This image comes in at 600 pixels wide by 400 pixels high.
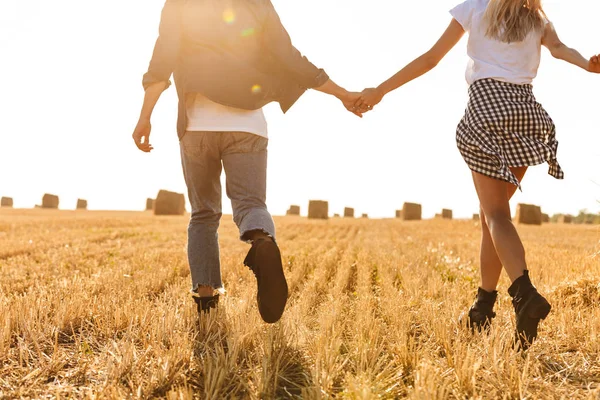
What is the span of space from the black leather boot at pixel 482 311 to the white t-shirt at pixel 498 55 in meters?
1.13

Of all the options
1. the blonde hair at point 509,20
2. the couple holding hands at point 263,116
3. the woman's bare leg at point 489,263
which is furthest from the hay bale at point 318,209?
the blonde hair at point 509,20

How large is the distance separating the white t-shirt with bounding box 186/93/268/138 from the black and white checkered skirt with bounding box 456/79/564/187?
3.78 ft

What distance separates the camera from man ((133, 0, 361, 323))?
2592 millimetres

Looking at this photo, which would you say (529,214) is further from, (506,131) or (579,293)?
(506,131)

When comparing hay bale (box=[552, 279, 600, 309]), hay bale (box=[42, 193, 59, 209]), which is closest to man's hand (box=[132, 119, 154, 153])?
hay bale (box=[552, 279, 600, 309])

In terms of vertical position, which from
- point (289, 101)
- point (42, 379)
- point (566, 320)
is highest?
point (289, 101)

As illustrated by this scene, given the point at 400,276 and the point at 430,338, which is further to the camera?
the point at 400,276

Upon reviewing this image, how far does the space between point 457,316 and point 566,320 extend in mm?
567

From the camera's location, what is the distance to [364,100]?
3430mm

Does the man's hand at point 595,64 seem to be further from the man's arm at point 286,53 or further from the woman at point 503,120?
the man's arm at point 286,53

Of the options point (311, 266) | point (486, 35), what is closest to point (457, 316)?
point (486, 35)

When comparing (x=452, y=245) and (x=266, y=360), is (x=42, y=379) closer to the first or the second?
(x=266, y=360)

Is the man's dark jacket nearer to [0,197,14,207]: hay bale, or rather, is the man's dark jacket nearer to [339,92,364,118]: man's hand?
[339,92,364,118]: man's hand

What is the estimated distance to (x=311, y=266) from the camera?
17.1 ft
